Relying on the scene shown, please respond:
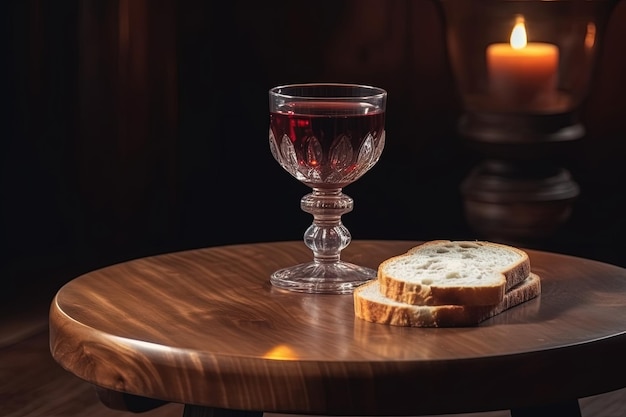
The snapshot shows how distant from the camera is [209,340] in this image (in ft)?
3.62

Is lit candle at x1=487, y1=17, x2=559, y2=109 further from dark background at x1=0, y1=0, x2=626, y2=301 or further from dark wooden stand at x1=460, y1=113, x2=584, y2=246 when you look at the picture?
dark background at x1=0, y1=0, x2=626, y2=301

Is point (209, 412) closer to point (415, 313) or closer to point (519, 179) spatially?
point (415, 313)

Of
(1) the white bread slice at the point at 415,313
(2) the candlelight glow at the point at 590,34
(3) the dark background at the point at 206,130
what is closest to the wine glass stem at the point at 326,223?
(1) the white bread slice at the point at 415,313

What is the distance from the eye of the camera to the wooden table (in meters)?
1.03

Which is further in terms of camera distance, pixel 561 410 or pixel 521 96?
pixel 521 96

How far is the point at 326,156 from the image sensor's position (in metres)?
1.33

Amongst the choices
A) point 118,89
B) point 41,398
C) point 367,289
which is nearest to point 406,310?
point 367,289

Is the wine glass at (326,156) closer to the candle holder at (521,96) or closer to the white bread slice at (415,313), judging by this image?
the white bread slice at (415,313)

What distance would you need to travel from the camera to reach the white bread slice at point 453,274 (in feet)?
3.84

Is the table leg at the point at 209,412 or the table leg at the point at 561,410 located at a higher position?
the table leg at the point at 209,412

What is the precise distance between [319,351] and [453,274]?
23 cm

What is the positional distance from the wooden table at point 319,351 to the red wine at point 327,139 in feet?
0.46

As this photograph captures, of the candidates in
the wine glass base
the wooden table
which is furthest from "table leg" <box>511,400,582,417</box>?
the wine glass base

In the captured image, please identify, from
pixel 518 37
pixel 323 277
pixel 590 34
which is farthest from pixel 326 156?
pixel 590 34
